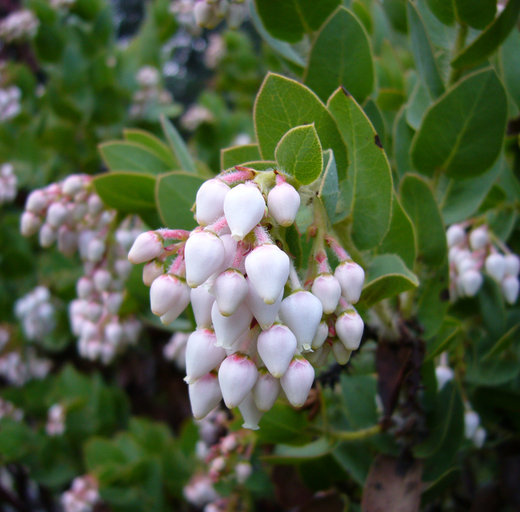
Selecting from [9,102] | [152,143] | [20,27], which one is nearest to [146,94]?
[9,102]

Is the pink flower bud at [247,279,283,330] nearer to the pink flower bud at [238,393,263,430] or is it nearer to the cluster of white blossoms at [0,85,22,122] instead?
the pink flower bud at [238,393,263,430]

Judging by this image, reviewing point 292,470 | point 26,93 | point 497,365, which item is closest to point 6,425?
point 292,470

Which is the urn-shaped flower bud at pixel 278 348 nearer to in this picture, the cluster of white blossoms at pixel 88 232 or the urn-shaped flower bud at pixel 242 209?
the urn-shaped flower bud at pixel 242 209

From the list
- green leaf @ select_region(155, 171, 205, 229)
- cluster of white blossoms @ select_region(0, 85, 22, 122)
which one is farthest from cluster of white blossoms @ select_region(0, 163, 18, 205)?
green leaf @ select_region(155, 171, 205, 229)

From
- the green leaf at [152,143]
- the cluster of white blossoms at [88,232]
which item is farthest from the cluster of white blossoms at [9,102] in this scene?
the green leaf at [152,143]

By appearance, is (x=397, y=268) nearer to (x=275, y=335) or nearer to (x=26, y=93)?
(x=275, y=335)
